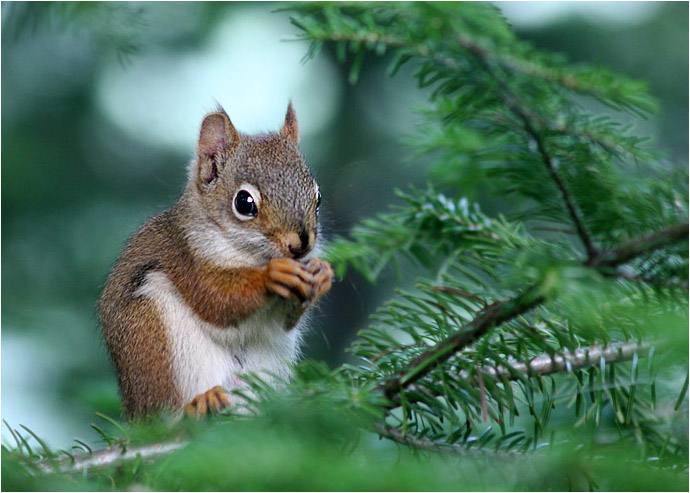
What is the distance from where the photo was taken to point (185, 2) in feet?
12.0

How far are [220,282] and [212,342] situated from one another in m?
0.17

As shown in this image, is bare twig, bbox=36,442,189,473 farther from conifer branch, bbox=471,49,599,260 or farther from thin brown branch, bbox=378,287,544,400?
conifer branch, bbox=471,49,599,260

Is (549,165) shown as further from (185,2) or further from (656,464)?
(185,2)

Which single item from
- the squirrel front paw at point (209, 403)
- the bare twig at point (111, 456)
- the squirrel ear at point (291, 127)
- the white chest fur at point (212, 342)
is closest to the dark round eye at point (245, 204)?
the white chest fur at point (212, 342)

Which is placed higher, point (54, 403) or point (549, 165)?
point (549, 165)

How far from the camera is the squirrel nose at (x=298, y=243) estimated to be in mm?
2031

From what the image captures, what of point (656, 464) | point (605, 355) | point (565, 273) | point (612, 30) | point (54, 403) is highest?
point (612, 30)

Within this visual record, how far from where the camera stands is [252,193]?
2.16 meters

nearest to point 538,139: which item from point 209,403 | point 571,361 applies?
point 571,361

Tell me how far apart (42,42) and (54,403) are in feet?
5.73

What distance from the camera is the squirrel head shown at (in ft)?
6.84

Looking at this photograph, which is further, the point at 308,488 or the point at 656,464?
the point at 656,464

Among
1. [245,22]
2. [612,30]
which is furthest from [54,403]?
[612,30]

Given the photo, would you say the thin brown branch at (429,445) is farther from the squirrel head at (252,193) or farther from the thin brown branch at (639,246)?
the squirrel head at (252,193)
